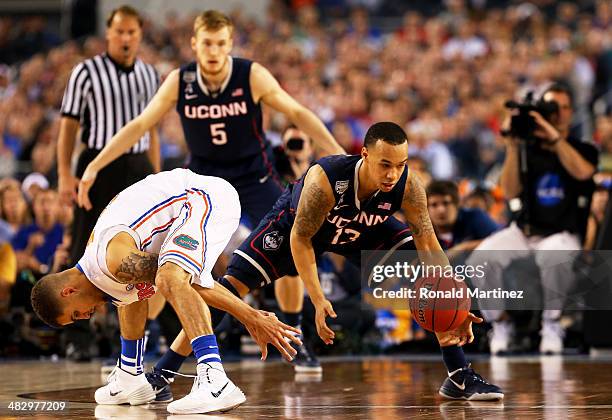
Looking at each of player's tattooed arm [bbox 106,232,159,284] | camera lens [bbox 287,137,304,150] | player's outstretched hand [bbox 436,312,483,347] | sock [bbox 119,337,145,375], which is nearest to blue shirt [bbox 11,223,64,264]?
camera lens [bbox 287,137,304,150]

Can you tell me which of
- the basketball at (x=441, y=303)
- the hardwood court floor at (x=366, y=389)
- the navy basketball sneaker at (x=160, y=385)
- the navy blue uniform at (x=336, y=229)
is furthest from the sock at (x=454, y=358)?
the navy basketball sneaker at (x=160, y=385)

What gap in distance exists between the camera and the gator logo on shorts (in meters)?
5.38

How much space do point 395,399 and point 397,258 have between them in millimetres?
1207

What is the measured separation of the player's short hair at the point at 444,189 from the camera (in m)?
9.24

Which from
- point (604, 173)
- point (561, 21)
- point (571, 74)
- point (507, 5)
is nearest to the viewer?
point (604, 173)

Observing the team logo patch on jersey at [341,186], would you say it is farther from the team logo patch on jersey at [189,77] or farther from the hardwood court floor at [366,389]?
the team logo patch on jersey at [189,77]

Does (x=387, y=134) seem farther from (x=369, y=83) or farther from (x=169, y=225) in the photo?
(x=369, y=83)

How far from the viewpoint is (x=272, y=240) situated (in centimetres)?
652

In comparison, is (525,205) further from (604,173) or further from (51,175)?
(51,175)

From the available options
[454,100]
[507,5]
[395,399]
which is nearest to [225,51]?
[395,399]

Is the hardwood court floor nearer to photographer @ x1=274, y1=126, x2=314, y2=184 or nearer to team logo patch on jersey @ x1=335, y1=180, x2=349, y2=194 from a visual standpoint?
team logo patch on jersey @ x1=335, y1=180, x2=349, y2=194

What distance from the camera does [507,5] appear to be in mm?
19391

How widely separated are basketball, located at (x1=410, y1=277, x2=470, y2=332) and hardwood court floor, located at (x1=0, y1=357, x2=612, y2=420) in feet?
1.39

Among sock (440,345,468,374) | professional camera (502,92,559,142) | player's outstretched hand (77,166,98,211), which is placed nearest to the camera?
sock (440,345,468,374)
